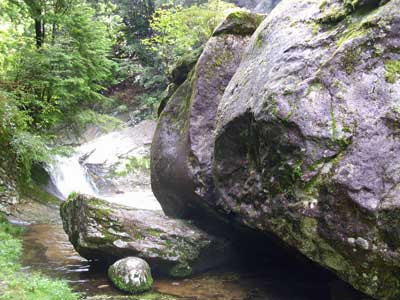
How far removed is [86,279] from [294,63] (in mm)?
4990

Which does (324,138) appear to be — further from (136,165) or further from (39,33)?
(136,165)

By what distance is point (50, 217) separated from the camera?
12.0m

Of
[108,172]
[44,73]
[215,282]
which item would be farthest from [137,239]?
[108,172]

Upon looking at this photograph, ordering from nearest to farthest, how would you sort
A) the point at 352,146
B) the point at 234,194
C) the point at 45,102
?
the point at 352,146 < the point at 234,194 < the point at 45,102

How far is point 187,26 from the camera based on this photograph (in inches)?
848

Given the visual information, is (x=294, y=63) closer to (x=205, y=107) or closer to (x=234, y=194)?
(x=234, y=194)

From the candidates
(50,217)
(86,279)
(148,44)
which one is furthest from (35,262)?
(148,44)

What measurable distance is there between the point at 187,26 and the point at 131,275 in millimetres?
16930

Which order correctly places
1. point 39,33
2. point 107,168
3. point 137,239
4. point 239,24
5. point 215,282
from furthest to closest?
point 107,168 < point 39,33 < point 239,24 < point 137,239 < point 215,282

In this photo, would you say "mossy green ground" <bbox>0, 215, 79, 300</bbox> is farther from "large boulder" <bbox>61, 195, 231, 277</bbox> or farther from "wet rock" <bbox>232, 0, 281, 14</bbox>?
"wet rock" <bbox>232, 0, 281, 14</bbox>

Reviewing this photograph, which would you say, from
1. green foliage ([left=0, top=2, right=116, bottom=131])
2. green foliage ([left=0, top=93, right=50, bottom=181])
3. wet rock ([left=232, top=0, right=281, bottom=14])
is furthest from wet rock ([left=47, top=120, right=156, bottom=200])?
wet rock ([left=232, top=0, right=281, bottom=14])

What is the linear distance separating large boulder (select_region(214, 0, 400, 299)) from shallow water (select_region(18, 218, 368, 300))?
1.43 m

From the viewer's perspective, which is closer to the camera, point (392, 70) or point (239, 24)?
point (392, 70)

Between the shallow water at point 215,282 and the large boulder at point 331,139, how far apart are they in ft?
4.69
